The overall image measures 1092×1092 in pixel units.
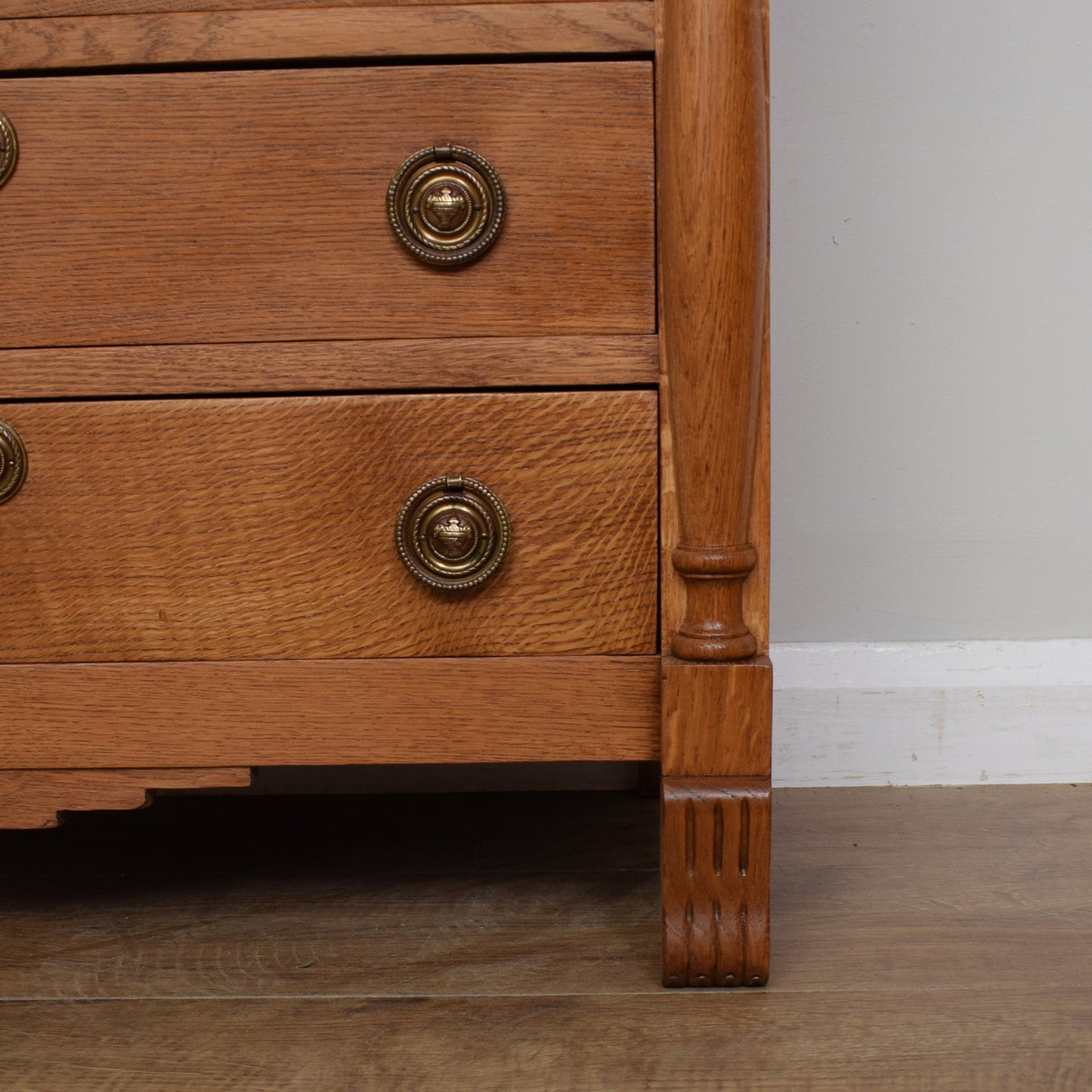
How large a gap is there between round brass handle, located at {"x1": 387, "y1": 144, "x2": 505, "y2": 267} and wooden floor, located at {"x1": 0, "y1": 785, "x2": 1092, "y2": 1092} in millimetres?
431

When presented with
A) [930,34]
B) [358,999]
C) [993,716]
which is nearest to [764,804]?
[358,999]

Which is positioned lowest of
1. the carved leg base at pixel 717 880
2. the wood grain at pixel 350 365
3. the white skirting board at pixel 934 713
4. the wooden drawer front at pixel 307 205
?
the white skirting board at pixel 934 713

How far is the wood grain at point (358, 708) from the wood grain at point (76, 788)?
0.5 inches

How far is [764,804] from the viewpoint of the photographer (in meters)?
0.63

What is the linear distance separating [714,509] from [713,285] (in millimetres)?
125

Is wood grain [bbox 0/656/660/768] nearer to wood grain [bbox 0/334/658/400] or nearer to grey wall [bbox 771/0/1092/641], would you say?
wood grain [bbox 0/334/658/400]

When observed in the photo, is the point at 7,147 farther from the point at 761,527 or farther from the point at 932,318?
the point at 932,318

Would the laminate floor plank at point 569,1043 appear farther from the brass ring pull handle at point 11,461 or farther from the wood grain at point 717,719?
the brass ring pull handle at point 11,461

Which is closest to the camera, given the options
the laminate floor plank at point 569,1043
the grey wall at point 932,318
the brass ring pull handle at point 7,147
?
the laminate floor plank at point 569,1043

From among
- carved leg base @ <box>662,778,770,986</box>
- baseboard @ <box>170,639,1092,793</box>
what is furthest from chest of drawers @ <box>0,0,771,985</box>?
baseboard @ <box>170,639,1092,793</box>

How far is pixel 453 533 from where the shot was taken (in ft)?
2.13

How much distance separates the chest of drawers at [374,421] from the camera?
2.08ft

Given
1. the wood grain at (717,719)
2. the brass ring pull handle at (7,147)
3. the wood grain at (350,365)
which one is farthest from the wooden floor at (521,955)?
the brass ring pull handle at (7,147)

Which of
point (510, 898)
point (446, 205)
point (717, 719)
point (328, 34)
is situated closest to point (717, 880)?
point (717, 719)
